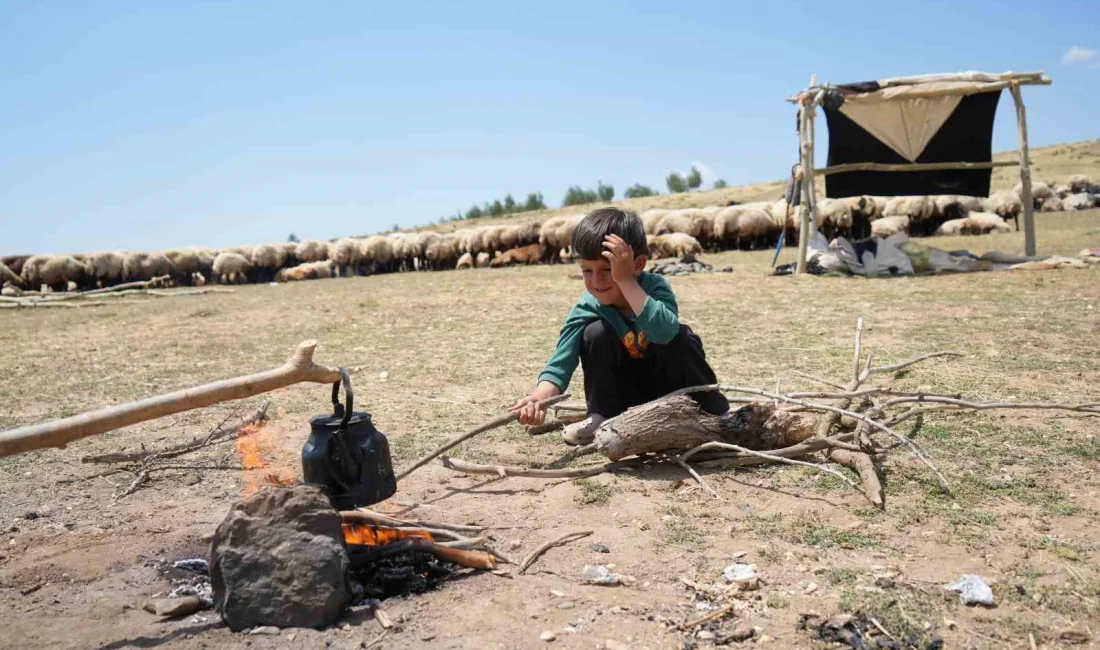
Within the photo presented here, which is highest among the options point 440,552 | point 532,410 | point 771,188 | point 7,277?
point 771,188

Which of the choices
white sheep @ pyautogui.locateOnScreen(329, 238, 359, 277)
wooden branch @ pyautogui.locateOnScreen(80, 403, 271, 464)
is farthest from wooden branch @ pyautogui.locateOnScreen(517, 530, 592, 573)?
white sheep @ pyautogui.locateOnScreen(329, 238, 359, 277)

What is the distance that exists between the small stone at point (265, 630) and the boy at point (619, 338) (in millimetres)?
1327

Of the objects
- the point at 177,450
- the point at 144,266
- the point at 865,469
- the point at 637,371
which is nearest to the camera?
the point at 865,469

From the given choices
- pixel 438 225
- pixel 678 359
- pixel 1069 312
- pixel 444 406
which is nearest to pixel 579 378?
pixel 444 406

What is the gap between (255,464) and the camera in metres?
3.78

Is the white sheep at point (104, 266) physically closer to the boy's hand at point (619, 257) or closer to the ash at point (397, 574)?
the boy's hand at point (619, 257)

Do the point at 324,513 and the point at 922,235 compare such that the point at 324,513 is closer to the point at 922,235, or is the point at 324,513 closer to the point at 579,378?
the point at 579,378

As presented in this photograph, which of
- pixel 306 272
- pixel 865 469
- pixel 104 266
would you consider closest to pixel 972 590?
pixel 865 469

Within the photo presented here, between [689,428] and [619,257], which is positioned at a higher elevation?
[619,257]

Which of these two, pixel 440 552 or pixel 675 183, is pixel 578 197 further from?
pixel 440 552

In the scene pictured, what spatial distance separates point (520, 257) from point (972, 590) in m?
24.3

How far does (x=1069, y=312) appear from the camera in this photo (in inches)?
275

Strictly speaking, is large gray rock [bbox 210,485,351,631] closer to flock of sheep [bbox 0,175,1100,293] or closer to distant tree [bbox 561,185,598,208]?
flock of sheep [bbox 0,175,1100,293]

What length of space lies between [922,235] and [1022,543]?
26419 millimetres
